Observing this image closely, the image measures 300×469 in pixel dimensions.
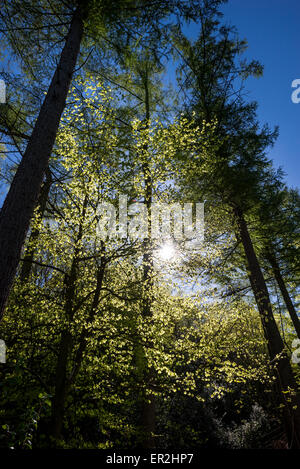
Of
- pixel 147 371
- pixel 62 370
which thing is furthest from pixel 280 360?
pixel 62 370

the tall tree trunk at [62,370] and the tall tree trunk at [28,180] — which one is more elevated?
the tall tree trunk at [28,180]

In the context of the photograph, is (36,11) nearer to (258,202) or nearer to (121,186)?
(121,186)

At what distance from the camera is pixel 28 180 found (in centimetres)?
329

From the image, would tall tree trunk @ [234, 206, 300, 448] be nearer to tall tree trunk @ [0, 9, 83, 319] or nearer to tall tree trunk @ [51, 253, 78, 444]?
tall tree trunk @ [51, 253, 78, 444]

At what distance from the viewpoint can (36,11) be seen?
4559mm

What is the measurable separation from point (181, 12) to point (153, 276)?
6.33 metres

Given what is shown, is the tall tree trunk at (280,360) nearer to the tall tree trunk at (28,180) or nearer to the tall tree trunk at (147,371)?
the tall tree trunk at (147,371)

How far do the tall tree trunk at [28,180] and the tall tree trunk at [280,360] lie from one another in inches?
243

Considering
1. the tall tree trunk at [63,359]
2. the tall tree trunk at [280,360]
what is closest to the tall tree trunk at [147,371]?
the tall tree trunk at [63,359]

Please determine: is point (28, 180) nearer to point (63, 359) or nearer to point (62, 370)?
point (63, 359)

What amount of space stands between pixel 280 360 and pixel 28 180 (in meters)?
7.39

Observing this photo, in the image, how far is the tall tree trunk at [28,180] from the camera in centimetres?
279
